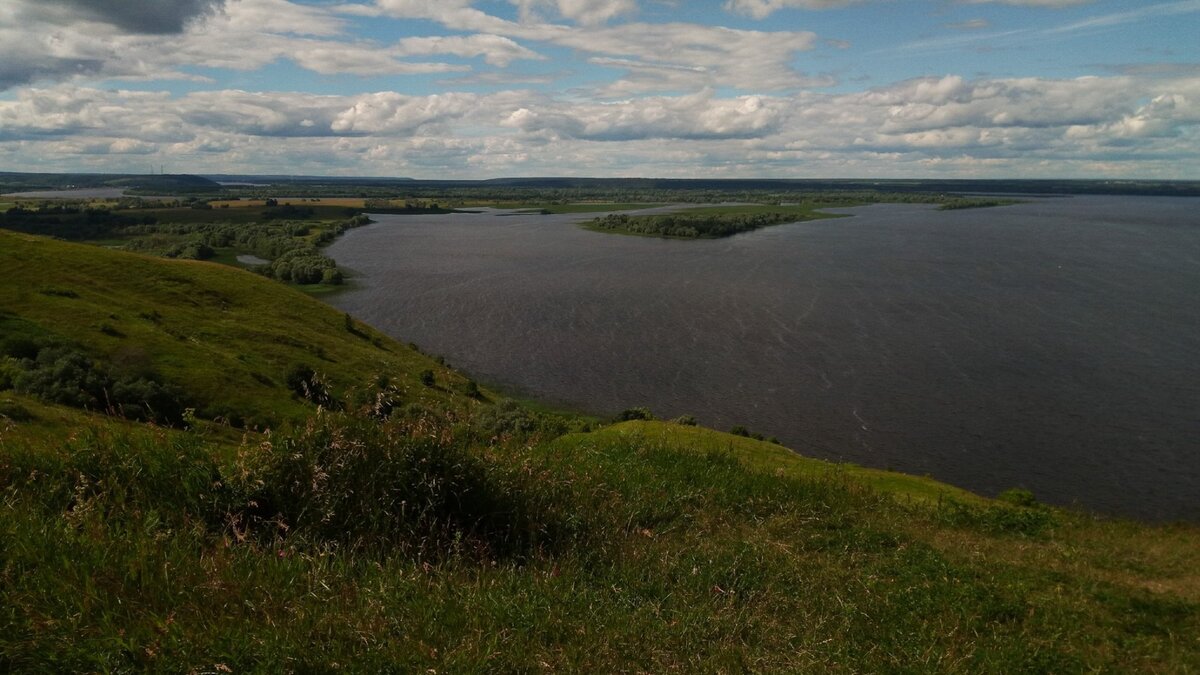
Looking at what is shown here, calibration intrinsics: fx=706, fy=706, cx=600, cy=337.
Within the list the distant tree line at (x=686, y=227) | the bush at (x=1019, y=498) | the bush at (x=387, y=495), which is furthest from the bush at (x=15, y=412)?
the distant tree line at (x=686, y=227)

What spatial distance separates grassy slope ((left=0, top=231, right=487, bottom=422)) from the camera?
44.7 meters

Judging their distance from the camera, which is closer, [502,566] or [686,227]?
[502,566]

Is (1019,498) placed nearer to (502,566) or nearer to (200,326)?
(502,566)

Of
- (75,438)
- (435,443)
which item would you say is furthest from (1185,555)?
(75,438)

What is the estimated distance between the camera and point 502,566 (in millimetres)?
7328

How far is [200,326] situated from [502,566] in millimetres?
63921

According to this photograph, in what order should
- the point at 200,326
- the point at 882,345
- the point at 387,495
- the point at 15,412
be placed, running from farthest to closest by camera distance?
the point at 882,345 → the point at 200,326 → the point at 15,412 → the point at 387,495

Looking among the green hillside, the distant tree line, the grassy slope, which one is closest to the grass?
the green hillside

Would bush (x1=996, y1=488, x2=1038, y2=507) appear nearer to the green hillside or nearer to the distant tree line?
the green hillside

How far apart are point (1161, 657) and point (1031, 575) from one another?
215 cm

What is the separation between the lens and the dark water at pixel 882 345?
49.5m

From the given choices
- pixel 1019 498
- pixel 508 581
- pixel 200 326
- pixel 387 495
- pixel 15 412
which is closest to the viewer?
pixel 508 581

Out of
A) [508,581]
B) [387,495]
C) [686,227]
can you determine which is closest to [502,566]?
[508,581]

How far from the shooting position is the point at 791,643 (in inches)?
260
